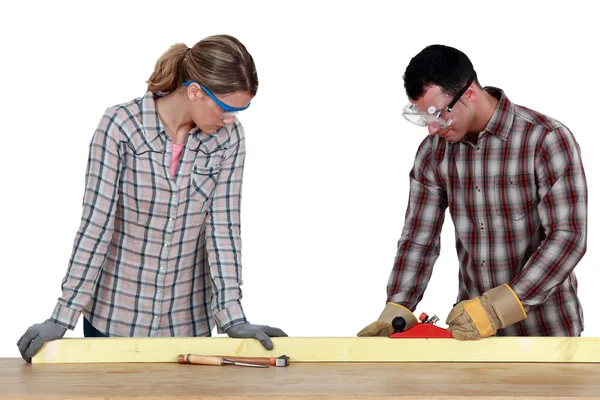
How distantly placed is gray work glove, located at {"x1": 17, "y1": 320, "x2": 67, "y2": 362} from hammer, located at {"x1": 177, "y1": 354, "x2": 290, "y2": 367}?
1.47 ft

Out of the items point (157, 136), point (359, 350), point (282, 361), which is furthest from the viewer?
point (157, 136)

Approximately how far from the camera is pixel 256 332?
295cm

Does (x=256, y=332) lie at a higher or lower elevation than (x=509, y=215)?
lower

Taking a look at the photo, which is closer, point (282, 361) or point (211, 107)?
point (282, 361)

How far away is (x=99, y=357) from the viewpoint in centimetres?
289

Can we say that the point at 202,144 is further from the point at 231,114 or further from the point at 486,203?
the point at 486,203

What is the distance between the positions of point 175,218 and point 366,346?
2.72 feet

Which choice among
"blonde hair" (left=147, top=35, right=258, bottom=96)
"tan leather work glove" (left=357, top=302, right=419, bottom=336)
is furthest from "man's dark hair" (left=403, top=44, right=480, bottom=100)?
"tan leather work glove" (left=357, top=302, right=419, bottom=336)

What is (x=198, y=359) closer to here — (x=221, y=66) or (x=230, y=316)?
(x=230, y=316)

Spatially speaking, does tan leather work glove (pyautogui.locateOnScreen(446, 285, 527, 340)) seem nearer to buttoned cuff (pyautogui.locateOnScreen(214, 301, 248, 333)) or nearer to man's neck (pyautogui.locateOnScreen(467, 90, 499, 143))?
man's neck (pyautogui.locateOnScreen(467, 90, 499, 143))

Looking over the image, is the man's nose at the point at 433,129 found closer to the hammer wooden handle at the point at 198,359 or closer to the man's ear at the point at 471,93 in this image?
the man's ear at the point at 471,93

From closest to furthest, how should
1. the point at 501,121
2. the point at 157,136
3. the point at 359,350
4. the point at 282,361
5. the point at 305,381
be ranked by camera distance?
the point at 305,381, the point at 282,361, the point at 359,350, the point at 157,136, the point at 501,121

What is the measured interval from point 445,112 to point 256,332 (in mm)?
1045

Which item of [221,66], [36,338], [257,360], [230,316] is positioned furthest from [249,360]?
[221,66]
